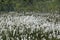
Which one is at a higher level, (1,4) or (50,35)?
(50,35)

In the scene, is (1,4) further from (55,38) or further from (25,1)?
(55,38)

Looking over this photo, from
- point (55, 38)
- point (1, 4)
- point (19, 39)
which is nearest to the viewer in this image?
point (19, 39)

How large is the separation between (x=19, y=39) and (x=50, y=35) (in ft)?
3.88

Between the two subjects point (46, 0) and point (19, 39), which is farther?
point (46, 0)

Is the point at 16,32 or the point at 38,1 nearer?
the point at 16,32

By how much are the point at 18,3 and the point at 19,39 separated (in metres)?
14.3

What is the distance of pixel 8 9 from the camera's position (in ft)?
62.5

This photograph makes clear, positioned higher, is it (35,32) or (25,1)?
(35,32)

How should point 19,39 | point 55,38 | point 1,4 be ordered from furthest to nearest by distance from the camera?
point 1,4
point 55,38
point 19,39

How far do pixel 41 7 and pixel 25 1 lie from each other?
1.84 metres

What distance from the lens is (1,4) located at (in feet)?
62.1

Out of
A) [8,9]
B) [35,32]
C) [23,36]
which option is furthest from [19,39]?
[8,9]

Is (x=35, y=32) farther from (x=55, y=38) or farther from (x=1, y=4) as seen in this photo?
(x=1, y=4)

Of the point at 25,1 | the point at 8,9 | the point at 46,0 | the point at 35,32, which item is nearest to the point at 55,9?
the point at 46,0
